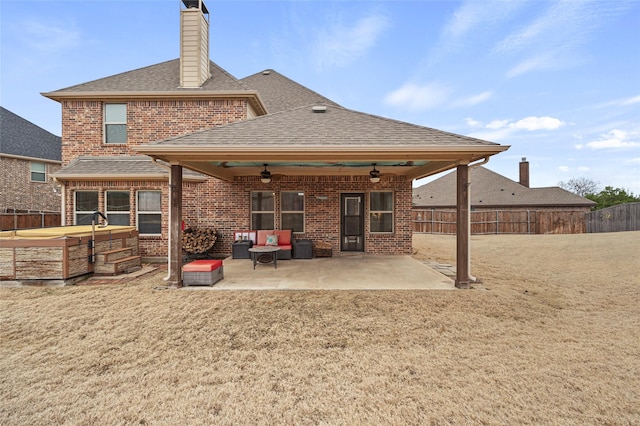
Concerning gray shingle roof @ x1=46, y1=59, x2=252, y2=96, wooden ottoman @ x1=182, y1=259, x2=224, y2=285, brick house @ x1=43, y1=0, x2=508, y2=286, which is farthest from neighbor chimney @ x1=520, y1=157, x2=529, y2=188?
wooden ottoman @ x1=182, y1=259, x2=224, y2=285

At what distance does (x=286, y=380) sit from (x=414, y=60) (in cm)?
1835

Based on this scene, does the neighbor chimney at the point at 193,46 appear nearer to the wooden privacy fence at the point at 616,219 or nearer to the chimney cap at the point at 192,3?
the chimney cap at the point at 192,3

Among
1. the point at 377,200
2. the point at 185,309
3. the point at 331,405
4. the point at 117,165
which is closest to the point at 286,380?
the point at 331,405

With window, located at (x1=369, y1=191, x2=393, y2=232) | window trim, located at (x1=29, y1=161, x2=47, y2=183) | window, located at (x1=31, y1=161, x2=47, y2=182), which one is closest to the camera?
window, located at (x1=369, y1=191, x2=393, y2=232)

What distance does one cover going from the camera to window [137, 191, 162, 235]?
29.9 feet

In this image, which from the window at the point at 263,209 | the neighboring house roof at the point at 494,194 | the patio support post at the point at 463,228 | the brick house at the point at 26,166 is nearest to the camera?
the patio support post at the point at 463,228

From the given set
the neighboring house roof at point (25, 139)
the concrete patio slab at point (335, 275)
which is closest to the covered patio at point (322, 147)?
the concrete patio slab at point (335, 275)

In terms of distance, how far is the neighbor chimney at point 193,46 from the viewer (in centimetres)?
972

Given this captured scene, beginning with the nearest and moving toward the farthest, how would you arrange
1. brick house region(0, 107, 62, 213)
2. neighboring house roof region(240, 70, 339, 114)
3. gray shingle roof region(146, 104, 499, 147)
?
gray shingle roof region(146, 104, 499, 147)
neighboring house roof region(240, 70, 339, 114)
brick house region(0, 107, 62, 213)

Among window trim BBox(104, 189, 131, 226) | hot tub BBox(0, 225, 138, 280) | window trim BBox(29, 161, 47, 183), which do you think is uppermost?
window trim BBox(29, 161, 47, 183)

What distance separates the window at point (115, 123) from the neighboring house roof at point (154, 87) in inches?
15.1

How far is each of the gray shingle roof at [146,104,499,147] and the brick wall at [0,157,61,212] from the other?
14.0 m

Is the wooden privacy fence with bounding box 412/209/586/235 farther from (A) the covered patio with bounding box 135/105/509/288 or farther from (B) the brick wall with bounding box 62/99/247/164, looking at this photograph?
(B) the brick wall with bounding box 62/99/247/164

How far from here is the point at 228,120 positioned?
9.52 m
